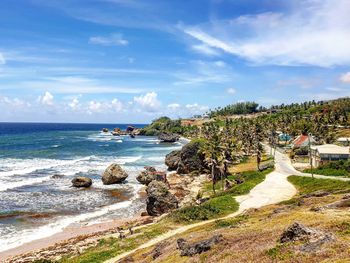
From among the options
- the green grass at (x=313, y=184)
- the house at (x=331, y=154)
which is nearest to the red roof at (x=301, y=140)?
the house at (x=331, y=154)

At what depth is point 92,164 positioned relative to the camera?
112375 mm

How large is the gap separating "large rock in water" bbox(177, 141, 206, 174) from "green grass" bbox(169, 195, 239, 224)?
43.4 m

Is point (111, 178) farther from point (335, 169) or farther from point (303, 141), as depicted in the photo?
point (303, 141)

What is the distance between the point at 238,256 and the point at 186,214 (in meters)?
26.6

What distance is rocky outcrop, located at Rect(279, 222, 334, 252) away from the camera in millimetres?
19906

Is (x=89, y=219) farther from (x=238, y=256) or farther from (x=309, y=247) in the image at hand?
(x=309, y=247)

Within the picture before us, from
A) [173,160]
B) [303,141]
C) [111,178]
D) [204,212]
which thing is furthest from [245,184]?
[303,141]

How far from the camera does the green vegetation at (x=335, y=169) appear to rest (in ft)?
231

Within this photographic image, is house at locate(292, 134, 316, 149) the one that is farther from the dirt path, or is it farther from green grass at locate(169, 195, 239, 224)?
green grass at locate(169, 195, 239, 224)

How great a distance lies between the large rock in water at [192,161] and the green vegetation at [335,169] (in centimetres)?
2912

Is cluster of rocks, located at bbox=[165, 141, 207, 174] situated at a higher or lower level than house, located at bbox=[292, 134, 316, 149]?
lower

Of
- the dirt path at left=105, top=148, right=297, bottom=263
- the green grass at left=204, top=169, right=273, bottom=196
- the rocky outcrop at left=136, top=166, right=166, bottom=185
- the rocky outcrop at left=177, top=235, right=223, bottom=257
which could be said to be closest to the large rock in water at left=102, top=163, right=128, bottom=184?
the rocky outcrop at left=136, top=166, right=166, bottom=185

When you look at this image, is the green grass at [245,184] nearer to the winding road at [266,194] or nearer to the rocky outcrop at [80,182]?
the winding road at [266,194]

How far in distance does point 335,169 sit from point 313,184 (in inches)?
572
